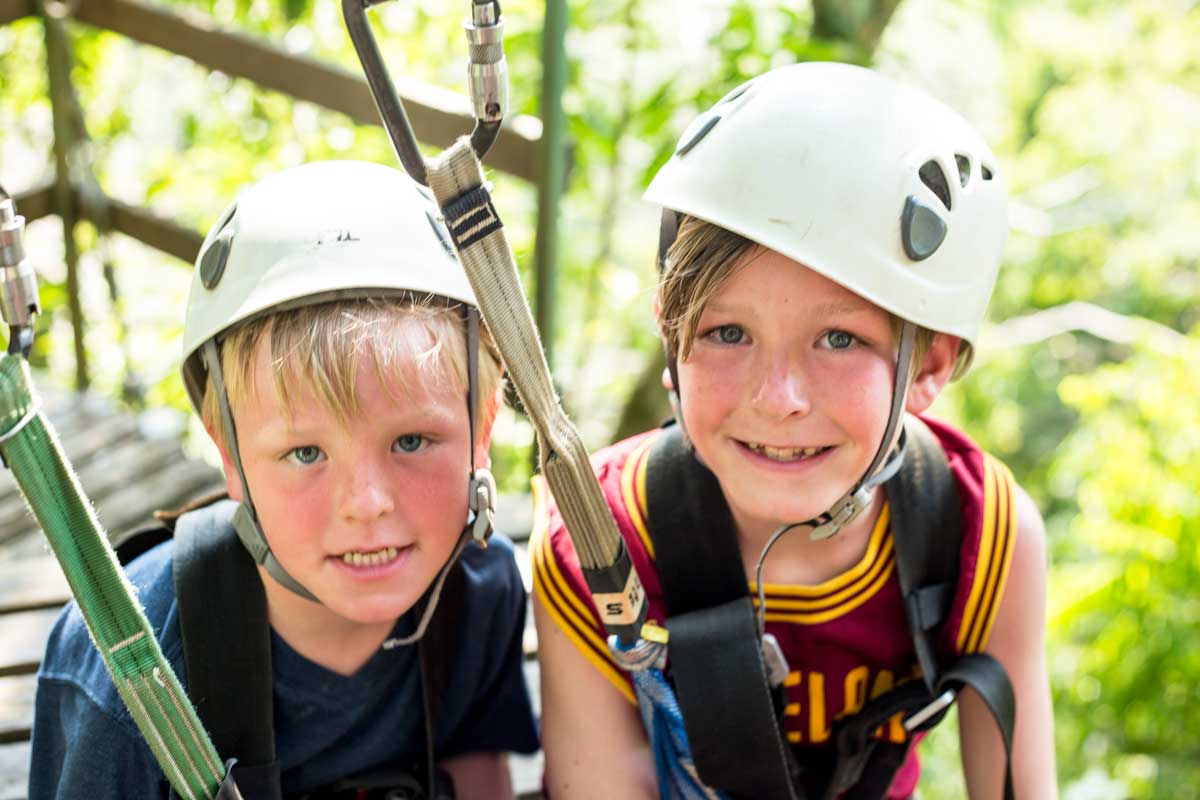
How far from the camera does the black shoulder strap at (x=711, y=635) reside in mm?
2146

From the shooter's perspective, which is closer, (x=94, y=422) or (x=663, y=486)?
(x=663, y=486)

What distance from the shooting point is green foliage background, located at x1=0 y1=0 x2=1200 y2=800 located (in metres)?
4.43

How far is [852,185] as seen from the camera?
1.99 metres

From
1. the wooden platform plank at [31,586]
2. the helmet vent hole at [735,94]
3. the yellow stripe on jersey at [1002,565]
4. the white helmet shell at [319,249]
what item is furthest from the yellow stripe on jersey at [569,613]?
the wooden platform plank at [31,586]

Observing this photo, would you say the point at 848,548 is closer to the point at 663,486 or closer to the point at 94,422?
the point at 663,486

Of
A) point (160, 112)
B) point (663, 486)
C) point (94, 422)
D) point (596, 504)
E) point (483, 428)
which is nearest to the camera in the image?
point (596, 504)

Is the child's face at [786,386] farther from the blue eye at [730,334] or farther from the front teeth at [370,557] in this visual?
the front teeth at [370,557]

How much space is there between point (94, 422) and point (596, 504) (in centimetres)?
314

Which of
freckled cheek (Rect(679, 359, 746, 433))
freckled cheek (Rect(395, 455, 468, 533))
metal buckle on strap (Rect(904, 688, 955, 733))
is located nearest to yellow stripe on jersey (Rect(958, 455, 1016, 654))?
metal buckle on strap (Rect(904, 688, 955, 733))

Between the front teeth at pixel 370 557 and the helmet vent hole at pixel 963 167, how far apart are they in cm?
118

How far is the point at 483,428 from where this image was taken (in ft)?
7.00

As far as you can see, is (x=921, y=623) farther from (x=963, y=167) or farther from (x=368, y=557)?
(x=368, y=557)

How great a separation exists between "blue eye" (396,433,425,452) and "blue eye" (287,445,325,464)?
127 mm

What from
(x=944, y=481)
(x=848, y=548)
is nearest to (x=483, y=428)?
(x=848, y=548)
